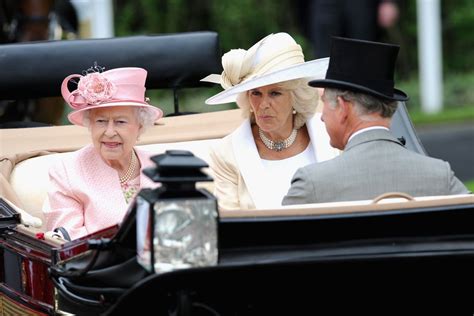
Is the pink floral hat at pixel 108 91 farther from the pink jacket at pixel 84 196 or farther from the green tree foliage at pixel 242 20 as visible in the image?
the green tree foliage at pixel 242 20

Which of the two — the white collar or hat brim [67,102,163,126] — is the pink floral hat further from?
the white collar

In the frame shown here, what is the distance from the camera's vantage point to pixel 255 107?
187 inches

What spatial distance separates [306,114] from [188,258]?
5.84 ft

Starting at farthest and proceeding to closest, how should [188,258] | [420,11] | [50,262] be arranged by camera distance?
[420,11] → [50,262] → [188,258]

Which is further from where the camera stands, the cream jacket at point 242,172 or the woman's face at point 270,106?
the woman's face at point 270,106

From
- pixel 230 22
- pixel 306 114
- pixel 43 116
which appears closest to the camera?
pixel 306 114

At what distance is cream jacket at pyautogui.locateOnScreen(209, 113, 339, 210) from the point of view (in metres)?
4.61

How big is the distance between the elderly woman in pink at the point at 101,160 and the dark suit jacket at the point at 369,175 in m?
0.85

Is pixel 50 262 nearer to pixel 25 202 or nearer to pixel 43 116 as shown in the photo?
pixel 25 202

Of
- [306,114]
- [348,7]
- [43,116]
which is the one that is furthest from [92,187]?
[348,7]

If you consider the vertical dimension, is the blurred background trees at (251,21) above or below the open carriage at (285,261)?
above

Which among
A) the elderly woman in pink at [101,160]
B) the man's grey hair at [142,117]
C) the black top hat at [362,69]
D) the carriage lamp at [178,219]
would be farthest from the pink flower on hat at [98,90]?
the carriage lamp at [178,219]

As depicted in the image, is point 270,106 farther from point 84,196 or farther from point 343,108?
point 343,108

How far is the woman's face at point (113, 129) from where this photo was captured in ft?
14.9
